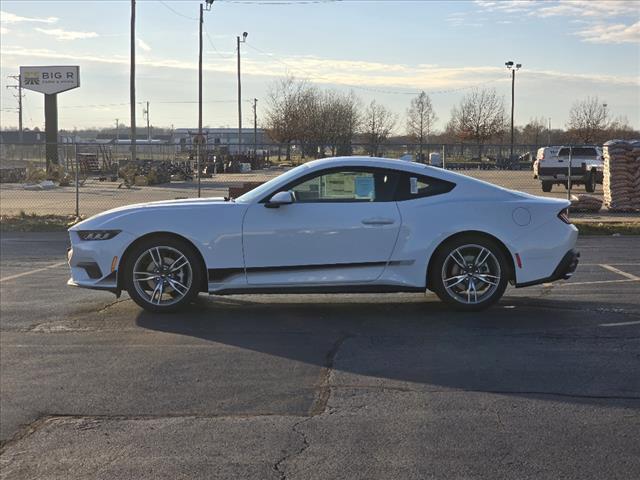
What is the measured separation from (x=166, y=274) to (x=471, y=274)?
2990 millimetres

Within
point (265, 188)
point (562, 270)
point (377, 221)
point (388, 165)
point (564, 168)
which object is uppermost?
point (564, 168)

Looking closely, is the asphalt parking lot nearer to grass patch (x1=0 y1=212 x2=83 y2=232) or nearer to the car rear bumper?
the car rear bumper

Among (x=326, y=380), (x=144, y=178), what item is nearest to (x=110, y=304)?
(x=326, y=380)

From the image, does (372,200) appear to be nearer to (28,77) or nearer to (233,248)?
(233,248)

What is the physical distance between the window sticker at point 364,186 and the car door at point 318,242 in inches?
5.1

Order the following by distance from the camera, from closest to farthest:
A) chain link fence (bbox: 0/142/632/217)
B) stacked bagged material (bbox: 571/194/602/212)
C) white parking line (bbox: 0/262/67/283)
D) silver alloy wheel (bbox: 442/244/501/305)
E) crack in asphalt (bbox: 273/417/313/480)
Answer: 1. crack in asphalt (bbox: 273/417/313/480)
2. silver alloy wheel (bbox: 442/244/501/305)
3. white parking line (bbox: 0/262/67/283)
4. stacked bagged material (bbox: 571/194/602/212)
5. chain link fence (bbox: 0/142/632/217)

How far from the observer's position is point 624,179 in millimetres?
20609

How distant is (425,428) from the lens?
4441 millimetres

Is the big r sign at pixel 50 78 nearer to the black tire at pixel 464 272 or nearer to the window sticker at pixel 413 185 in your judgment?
the window sticker at pixel 413 185

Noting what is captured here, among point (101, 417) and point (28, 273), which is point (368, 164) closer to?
point (101, 417)

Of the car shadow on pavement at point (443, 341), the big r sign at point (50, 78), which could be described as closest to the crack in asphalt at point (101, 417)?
the car shadow on pavement at point (443, 341)

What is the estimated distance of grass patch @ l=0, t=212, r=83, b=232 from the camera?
53.9 feet

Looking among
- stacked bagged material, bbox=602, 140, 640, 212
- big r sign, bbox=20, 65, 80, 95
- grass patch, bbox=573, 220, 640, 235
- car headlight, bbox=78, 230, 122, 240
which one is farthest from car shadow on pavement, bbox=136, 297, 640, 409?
big r sign, bbox=20, 65, 80, 95

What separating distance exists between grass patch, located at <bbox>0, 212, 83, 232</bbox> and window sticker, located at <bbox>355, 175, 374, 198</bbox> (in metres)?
10.4
